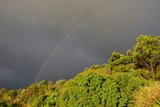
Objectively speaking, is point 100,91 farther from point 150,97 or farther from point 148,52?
point 148,52

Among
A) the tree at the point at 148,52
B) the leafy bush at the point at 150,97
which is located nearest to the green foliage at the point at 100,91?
the leafy bush at the point at 150,97

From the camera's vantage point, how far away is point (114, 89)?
123 feet

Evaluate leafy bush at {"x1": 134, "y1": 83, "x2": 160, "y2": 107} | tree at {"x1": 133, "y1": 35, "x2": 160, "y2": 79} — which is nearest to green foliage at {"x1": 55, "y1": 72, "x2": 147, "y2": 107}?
leafy bush at {"x1": 134, "y1": 83, "x2": 160, "y2": 107}

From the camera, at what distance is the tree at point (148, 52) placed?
8338 centimetres

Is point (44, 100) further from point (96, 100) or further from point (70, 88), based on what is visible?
point (96, 100)

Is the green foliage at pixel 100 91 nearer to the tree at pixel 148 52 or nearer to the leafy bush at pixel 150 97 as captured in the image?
the leafy bush at pixel 150 97

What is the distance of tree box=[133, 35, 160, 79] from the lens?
83375 mm

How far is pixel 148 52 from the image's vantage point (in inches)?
3255

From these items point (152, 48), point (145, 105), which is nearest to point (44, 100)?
point (145, 105)

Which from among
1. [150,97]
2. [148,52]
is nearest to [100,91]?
[150,97]

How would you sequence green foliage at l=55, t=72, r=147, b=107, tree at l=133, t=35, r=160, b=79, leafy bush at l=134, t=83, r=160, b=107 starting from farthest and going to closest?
tree at l=133, t=35, r=160, b=79 < green foliage at l=55, t=72, r=147, b=107 < leafy bush at l=134, t=83, r=160, b=107

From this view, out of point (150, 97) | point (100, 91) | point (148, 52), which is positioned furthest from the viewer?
point (148, 52)

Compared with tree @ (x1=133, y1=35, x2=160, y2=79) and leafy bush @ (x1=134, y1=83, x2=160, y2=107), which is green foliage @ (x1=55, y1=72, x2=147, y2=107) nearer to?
leafy bush @ (x1=134, y1=83, x2=160, y2=107)

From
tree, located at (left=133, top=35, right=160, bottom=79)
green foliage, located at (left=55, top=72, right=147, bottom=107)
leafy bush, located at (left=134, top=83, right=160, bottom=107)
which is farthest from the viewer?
tree, located at (left=133, top=35, right=160, bottom=79)
